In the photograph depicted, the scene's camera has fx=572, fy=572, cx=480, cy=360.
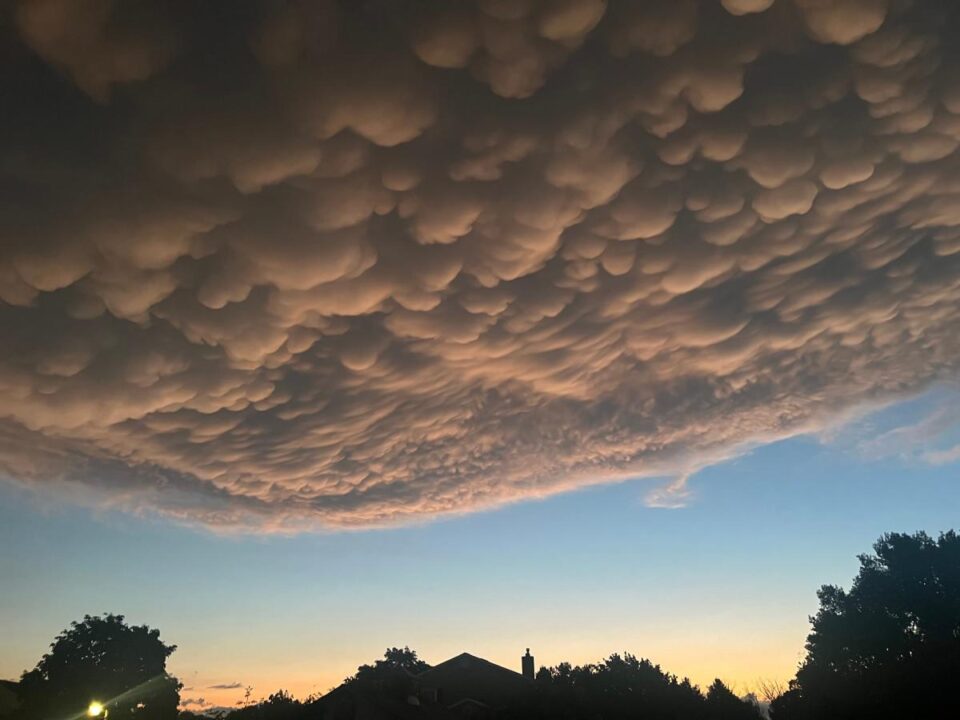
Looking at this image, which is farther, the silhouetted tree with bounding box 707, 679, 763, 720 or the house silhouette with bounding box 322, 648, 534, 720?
the silhouetted tree with bounding box 707, 679, 763, 720

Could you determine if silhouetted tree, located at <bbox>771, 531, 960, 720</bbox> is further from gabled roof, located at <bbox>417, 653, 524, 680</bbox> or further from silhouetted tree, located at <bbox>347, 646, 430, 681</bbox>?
silhouetted tree, located at <bbox>347, 646, 430, 681</bbox>

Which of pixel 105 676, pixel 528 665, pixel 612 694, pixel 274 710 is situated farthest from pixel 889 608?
pixel 105 676

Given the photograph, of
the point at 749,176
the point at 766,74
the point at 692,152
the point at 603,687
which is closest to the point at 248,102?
the point at 692,152

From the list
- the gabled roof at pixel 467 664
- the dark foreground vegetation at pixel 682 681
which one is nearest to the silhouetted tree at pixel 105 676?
the dark foreground vegetation at pixel 682 681

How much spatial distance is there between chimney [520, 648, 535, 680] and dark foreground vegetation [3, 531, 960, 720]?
45.3 inches

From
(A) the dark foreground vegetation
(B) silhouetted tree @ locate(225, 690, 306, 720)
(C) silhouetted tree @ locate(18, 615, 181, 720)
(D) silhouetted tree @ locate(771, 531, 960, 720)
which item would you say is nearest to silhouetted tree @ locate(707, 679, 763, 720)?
(A) the dark foreground vegetation

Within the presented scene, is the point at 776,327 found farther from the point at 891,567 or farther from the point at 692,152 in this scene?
the point at 891,567

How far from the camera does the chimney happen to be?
48.8m

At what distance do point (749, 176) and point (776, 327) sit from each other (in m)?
6.45

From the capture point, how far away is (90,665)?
5766 cm

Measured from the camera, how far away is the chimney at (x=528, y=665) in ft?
160

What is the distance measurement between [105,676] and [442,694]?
37326mm

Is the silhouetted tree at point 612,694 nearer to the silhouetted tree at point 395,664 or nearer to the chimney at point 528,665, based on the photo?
the chimney at point 528,665

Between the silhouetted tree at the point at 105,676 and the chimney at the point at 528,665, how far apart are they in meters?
35.0
